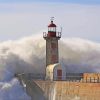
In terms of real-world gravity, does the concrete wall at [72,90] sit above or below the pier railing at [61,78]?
below

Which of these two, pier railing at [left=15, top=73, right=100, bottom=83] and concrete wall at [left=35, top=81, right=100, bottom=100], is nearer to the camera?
concrete wall at [left=35, top=81, right=100, bottom=100]

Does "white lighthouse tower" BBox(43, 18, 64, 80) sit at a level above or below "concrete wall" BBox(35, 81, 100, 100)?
above

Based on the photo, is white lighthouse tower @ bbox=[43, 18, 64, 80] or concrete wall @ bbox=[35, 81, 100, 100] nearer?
concrete wall @ bbox=[35, 81, 100, 100]

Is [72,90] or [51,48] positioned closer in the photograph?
[72,90]

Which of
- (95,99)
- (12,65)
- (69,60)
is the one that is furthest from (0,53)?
(95,99)

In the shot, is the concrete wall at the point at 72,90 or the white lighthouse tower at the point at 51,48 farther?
the white lighthouse tower at the point at 51,48

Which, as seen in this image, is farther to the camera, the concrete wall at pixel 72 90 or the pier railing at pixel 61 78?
the pier railing at pixel 61 78

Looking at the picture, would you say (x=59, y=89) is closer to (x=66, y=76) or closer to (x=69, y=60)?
(x=66, y=76)

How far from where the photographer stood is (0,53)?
35.5m

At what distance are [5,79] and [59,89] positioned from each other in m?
3.59

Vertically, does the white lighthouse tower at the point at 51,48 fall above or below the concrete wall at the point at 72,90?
above

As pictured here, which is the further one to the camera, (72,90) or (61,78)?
(61,78)

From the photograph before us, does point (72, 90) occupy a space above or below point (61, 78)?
below

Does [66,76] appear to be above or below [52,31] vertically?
below
